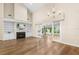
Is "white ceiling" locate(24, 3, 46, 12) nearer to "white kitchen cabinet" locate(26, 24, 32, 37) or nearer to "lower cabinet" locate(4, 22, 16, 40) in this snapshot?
"white kitchen cabinet" locate(26, 24, 32, 37)

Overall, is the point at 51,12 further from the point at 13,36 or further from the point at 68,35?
the point at 13,36

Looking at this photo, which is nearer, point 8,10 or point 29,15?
point 8,10

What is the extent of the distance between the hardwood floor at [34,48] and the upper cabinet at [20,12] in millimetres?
536

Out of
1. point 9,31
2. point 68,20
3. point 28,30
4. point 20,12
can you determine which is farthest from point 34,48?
point 68,20

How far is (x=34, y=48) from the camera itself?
2.29 m

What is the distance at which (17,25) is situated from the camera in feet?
7.89

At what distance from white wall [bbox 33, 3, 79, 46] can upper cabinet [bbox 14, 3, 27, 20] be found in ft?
0.78

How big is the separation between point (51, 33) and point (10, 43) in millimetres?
952

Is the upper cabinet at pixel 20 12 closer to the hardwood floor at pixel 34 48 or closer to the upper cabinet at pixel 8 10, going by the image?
the upper cabinet at pixel 8 10

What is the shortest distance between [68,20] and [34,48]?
101 centimetres

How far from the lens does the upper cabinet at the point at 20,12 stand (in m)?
2.37

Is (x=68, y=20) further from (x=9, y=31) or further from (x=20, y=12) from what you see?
(x=9, y=31)

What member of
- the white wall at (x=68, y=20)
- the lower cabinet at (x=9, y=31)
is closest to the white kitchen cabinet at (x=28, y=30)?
the white wall at (x=68, y=20)
